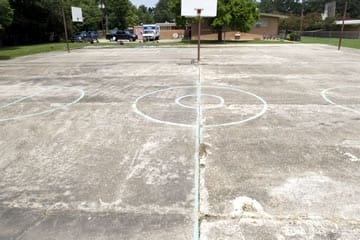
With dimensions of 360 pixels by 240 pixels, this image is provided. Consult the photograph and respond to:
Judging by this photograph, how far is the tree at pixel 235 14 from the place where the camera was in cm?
2623

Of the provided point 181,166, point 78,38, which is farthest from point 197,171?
point 78,38

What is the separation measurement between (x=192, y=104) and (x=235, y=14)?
76.4 feet

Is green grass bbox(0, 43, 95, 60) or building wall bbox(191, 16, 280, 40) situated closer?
green grass bbox(0, 43, 95, 60)

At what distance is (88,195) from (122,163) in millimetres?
724

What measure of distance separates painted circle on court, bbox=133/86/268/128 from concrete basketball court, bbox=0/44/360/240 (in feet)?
0.12

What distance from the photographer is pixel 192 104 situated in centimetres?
598

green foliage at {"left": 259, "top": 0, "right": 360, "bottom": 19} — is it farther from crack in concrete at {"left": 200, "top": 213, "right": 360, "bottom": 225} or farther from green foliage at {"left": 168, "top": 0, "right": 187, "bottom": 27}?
crack in concrete at {"left": 200, "top": 213, "right": 360, "bottom": 225}

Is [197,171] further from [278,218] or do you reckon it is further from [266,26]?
[266,26]

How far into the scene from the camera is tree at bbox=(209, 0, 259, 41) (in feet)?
86.1

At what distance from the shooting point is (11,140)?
4.30 metres

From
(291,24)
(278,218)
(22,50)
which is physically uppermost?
(291,24)

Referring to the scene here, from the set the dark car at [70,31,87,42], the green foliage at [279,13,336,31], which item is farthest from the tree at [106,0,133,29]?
the green foliage at [279,13,336,31]

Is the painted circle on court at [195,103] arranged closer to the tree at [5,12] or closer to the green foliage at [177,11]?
the tree at [5,12]

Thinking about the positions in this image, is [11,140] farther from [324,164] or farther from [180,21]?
[180,21]
